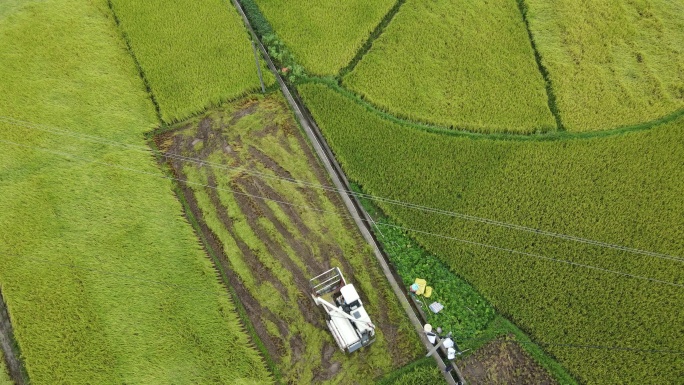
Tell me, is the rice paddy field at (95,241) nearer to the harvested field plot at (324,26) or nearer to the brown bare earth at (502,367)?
the brown bare earth at (502,367)

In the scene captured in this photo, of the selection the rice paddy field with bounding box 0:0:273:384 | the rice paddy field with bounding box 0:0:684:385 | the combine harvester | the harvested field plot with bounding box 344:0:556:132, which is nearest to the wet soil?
the rice paddy field with bounding box 0:0:273:384

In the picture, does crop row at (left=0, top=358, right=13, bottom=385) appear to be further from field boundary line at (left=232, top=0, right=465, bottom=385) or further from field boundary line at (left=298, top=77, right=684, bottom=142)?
field boundary line at (left=298, top=77, right=684, bottom=142)

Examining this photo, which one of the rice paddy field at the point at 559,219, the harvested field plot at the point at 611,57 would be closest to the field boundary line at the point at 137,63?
the rice paddy field at the point at 559,219

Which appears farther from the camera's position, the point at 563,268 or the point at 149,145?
the point at 149,145

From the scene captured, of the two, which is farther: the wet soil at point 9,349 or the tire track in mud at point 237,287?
the tire track in mud at point 237,287

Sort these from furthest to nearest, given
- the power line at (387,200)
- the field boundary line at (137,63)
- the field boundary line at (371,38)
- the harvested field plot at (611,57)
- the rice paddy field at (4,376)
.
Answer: the field boundary line at (371,38) → the field boundary line at (137,63) → the harvested field plot at (611,57) → the power line at (387,200) → the rice paddy field at (4,376)

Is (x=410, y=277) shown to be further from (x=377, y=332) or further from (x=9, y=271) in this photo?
(x=9, y=271)

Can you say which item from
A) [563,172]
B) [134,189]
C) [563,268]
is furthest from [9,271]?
[563,172]
